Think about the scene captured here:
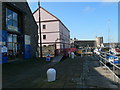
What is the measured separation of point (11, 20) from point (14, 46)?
10.3ft

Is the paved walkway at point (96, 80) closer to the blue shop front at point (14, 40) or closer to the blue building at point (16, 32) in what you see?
the blue building at point (16, 32)

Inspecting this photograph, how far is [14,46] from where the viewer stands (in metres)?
16.1

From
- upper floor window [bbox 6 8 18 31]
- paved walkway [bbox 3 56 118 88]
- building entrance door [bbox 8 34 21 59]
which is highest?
upper floor window [bbox 6 8 18 31]

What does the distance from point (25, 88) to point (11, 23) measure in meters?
11.6

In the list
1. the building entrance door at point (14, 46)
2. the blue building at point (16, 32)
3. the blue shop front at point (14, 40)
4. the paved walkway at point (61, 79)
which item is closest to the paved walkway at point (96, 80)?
the paved walkway at point (61, 79)

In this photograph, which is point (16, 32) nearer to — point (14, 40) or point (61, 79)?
point (14, 40)

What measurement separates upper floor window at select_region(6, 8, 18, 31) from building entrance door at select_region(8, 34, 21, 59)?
3.58ft

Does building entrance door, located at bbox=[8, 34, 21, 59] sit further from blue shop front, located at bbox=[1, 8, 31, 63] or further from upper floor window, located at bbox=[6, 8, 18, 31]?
upper floor window, located at bbox=[6, 8, 18, 31]

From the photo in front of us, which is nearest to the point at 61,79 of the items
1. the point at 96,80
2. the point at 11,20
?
the point at 96,80

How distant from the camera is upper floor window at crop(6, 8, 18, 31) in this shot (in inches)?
564

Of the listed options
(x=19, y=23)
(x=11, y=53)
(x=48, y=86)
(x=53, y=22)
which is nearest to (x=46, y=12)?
(x=53, y=22)

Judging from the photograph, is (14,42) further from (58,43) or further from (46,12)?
(46,12)

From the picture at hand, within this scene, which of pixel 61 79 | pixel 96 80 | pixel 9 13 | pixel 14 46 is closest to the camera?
pixel 96 80

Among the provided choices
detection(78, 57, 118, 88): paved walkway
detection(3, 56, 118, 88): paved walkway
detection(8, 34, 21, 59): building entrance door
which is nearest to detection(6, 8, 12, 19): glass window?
detection(8, 34, 21, 59): building entrance door
